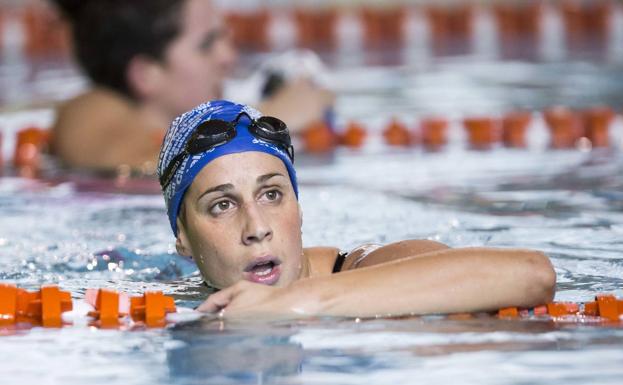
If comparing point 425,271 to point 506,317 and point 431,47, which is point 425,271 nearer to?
point 506,317

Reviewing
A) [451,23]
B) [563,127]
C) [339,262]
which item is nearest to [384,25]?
[451,23]

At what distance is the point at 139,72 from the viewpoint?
6836 millimetres

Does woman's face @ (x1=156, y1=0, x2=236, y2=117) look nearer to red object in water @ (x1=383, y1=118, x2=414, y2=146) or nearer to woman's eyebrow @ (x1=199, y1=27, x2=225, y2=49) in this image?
woman's eyebrow @ (x1=199, y1=27, x2=225, y2=49)

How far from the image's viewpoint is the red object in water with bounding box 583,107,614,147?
681 centimetres

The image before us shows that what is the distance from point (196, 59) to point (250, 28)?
6.47 m

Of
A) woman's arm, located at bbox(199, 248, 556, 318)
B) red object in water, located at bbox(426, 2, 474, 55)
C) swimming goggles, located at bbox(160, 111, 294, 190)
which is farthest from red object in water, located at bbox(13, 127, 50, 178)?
red object in water, located at bbox(426, 2, 474, 55)

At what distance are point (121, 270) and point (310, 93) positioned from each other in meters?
3.08

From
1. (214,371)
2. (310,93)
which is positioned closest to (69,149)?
(310,93)

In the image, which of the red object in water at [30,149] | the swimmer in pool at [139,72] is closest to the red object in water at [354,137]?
the swimmer in pool at [139,72]

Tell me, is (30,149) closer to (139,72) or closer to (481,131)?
(139,72)

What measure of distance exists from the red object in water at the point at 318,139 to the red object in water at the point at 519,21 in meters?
5.08

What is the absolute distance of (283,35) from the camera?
42.6 ft

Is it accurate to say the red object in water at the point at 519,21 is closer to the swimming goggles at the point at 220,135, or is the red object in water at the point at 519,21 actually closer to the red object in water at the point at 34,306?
the swimming goggles at the point at 220,135

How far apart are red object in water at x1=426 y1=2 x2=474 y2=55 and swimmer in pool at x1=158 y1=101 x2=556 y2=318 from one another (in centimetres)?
915
